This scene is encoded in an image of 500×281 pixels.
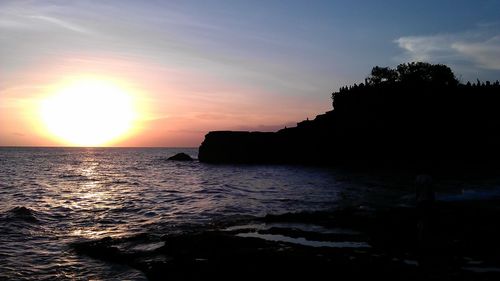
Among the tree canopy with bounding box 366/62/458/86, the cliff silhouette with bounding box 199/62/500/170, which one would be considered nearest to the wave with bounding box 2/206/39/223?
the cliff silhouette with bounding box 199/62/500/170

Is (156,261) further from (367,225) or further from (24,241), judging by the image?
(367,225)

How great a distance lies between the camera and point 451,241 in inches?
572

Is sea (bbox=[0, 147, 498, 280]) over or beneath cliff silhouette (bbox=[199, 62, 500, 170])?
beneath

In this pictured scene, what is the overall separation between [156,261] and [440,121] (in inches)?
3100

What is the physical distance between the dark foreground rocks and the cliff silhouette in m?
57.5

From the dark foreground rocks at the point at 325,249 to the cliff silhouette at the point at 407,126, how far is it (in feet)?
189

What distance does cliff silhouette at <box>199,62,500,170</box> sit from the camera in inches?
3135

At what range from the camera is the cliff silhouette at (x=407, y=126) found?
261ft

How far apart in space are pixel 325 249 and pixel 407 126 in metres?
74.9

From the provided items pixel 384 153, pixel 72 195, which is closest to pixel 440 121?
pixel 384 153

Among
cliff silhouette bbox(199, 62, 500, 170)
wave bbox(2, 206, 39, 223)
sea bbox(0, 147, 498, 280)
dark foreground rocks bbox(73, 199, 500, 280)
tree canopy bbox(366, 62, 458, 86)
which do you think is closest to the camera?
dark foreground rocks bbox(73, 199, 500, 280)

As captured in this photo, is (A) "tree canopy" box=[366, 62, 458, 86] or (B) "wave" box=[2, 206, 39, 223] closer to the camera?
(B) "wave" box=[2, 206, 39, 223]

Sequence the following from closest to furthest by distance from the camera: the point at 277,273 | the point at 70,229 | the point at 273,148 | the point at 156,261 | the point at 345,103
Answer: the point at 277,273, the point at 156,261, the point at 70,229, the point at 345,103, the point at 273,148

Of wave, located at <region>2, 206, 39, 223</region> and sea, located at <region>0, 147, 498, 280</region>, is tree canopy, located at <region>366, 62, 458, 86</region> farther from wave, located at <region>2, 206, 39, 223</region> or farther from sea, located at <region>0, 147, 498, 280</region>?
wave, located at <region>2, 206, 39, 223</region>
